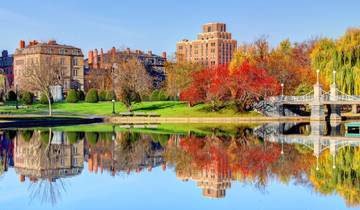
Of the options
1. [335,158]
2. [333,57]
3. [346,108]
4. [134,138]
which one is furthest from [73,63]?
[335,158]

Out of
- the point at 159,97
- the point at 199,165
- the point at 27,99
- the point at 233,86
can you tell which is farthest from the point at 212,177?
the point at 27,99

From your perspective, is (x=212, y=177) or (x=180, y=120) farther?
(x=180, y=120)

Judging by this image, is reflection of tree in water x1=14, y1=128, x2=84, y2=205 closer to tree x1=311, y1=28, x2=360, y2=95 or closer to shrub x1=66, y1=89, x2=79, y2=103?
tree x1=311, y1=28, x2=360, y2=95

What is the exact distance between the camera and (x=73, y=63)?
12875 cm

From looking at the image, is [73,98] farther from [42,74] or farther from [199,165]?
[199,165]

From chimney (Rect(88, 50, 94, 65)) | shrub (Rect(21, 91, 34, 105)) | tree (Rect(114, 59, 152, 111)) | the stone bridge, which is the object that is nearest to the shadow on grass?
tree (Rect(114, 59, 152, 111))

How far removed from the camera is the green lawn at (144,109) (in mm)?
64812

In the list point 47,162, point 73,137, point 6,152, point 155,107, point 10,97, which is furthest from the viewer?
point 10,97

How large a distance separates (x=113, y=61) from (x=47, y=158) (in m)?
91.4

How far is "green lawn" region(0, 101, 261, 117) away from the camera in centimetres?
6481

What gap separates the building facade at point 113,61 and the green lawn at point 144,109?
30.4 metres

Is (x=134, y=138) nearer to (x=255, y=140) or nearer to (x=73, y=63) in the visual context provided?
(x=255, y=140)

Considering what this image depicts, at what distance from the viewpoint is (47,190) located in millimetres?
18094

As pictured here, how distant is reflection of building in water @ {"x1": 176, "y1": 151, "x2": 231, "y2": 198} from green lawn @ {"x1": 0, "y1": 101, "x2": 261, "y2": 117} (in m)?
40.2
